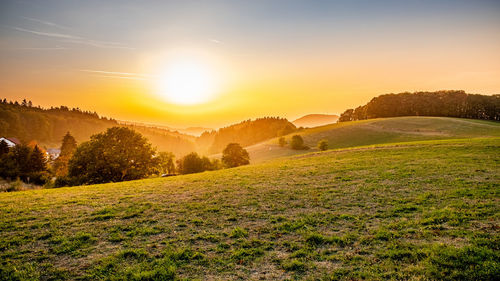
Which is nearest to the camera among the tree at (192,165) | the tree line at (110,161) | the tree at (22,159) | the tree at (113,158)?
the tree line at (110,161)

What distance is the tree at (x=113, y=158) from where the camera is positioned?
3698 centimetres

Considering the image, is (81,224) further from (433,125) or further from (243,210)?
(433,125)

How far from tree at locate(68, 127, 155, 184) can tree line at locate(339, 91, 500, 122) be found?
143701 mm

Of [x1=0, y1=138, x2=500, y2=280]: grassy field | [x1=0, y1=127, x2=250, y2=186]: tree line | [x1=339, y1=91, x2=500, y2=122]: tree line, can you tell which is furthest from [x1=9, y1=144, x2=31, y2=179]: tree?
[x1=339, y1=91, x2=500, y2=122]: tree line

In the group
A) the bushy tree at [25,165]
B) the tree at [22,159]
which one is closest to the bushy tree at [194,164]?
the bushy tree at [25,165]

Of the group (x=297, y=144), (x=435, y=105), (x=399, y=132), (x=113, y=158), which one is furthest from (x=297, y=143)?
(x=435, y=105)

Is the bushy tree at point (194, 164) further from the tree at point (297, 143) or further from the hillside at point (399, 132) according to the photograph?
the tree at point (297, 143)

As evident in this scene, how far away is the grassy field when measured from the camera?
278 inches

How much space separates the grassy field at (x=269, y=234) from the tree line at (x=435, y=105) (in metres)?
142

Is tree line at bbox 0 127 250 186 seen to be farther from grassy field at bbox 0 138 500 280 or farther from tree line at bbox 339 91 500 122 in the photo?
tree line at bbox 339 91 500 122

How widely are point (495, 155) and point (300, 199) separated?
24.7 m

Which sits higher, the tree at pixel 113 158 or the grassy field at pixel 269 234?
the tree at pixel 113 158

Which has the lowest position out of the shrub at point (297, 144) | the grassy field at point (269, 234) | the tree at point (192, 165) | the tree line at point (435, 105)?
the tree at point (192, 165)

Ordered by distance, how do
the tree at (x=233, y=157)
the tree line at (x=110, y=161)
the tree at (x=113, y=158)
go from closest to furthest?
1. the tree line at (x=110, y=161)
2. the tree at (x=113, y=158)
3. the tree at (x=233, y=157)
